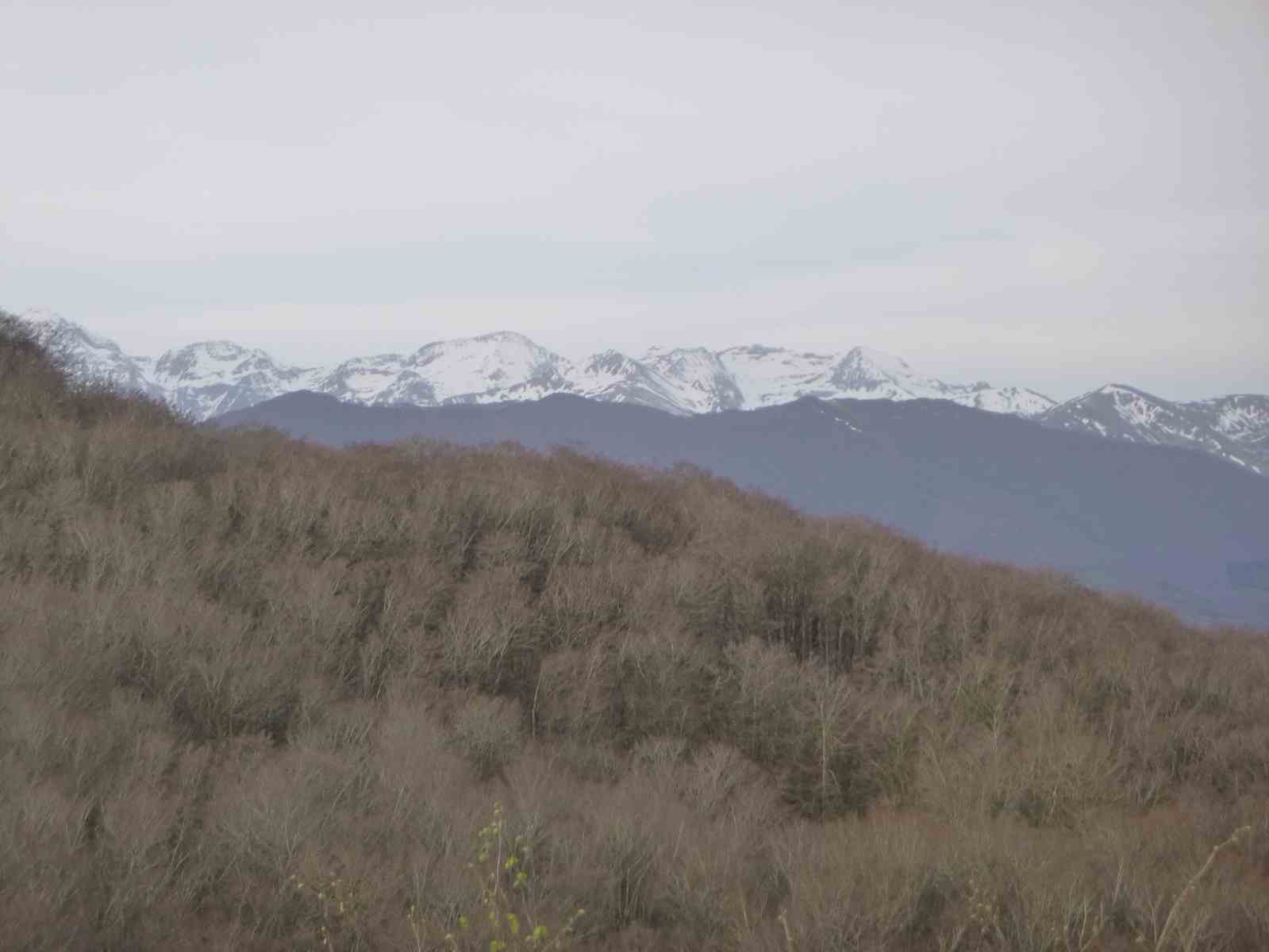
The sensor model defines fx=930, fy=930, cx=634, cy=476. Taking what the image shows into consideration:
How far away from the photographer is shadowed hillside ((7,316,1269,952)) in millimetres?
14062

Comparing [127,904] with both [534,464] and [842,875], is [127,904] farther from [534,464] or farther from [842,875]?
[534,464]

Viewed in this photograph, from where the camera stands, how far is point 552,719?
29125mm

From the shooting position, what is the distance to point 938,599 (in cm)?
3997

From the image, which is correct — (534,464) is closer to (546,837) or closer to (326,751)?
(326,751)

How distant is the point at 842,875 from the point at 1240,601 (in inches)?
8840

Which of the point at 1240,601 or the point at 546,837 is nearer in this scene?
the point at 546,837

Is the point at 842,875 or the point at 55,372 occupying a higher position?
the point at 55,372

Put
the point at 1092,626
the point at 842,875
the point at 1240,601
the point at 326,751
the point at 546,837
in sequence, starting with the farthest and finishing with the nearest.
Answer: the point at 1240,601 → the point at 1092,626 → the point at 326,751 → the point at 546,837 → the point at 842,875

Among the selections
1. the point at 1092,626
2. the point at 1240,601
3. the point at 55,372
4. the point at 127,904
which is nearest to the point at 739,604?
the point at 1092,626

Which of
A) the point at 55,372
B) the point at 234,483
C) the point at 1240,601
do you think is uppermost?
the point at 55,372

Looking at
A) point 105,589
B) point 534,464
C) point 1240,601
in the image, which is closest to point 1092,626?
point 534,464

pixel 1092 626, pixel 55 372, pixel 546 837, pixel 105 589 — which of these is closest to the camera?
pixel 546 837

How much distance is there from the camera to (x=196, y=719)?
23.2 metres

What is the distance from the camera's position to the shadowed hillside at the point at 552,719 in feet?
46.1
